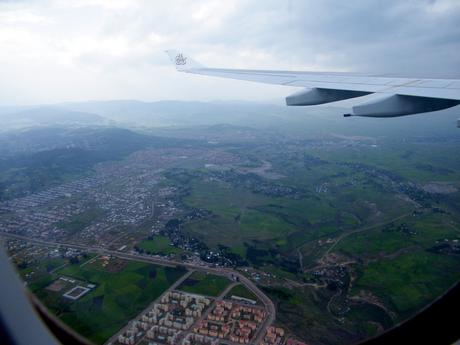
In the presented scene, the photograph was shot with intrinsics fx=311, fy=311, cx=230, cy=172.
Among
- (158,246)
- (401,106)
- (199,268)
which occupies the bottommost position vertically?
(158,246)

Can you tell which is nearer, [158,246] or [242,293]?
[242,293]

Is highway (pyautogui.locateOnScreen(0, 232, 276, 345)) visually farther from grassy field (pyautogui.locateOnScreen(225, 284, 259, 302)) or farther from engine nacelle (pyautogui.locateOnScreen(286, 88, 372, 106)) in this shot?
engine nacelle (pyautogui.locateOnScreen(286, 88, 372, 106))

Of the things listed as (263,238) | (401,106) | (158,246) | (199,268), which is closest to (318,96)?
(401,106)

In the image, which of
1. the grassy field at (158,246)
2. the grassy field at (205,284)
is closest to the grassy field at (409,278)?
the grassy field at (205,284)

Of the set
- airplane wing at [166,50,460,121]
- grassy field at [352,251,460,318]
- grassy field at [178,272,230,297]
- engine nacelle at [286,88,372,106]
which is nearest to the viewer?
airplane wing at [166,50,460,121]

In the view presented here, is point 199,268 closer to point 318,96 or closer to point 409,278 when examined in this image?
point 409,278

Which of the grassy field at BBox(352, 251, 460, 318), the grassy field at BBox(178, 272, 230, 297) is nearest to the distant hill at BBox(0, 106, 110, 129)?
the grassy field at BBox(178, 272, 230, 297)

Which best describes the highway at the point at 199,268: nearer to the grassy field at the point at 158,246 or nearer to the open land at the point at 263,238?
the open land at the point at 263,238
